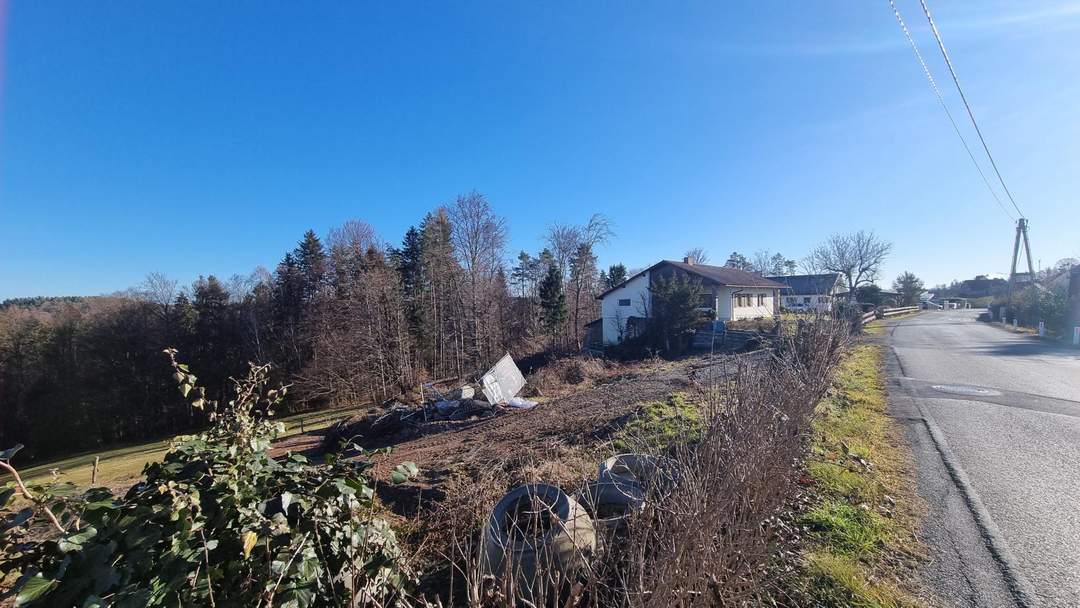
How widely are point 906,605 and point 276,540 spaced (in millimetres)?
3837

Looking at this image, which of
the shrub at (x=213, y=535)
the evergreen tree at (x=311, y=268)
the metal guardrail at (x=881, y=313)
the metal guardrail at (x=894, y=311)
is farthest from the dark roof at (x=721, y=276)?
the shrub at (x=213, y=535)

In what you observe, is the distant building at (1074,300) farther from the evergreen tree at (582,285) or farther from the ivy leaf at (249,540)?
the ivy leaf at (249,540)

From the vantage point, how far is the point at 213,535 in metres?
1.51

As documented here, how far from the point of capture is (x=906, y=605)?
281 cm

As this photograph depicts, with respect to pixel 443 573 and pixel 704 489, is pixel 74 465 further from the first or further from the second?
pixel 704 489

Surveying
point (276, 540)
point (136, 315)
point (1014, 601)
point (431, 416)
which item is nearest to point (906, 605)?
point (1014, 601)

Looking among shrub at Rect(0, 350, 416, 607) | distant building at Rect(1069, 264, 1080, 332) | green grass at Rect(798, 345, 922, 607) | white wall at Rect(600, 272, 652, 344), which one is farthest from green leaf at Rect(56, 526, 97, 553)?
white wall at Rect(600, 272, 652, 344)

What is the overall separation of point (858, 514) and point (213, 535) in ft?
16.0

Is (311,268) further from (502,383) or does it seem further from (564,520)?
(564,520)

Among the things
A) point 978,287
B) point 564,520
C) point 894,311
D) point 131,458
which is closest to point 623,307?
point 894,311

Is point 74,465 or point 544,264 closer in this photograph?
point 74,465

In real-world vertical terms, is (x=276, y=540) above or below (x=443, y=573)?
above

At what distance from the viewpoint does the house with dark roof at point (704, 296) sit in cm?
2902

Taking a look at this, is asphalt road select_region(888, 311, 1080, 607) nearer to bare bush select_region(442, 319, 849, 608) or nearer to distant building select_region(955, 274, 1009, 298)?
bare bush select_region(442, 319, 849, 608)
